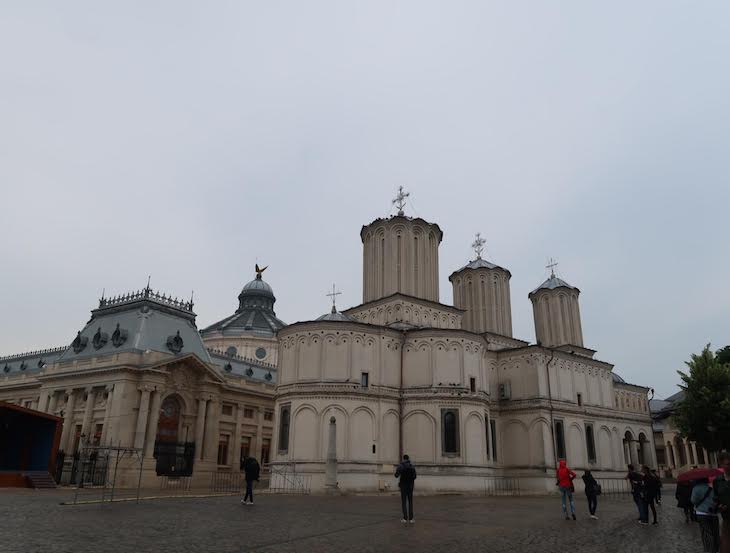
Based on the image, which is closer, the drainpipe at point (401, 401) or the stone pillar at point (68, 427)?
the drainpipe at point (401, 401)

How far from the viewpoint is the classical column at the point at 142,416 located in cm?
4466

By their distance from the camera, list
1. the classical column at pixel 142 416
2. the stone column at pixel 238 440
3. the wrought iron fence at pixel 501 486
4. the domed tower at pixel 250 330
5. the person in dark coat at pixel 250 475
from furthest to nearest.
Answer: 1. the domed tower at pixel 250 330
2. the stone column at pixel 238 440
3. the classical column at pixel 142 416
4. the wrought iron fence at pixel 501 486
5. the person in dark coat at pixel 250 475

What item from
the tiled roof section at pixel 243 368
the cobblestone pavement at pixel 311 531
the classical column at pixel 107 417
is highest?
the tiled roof section at pixel 243 368

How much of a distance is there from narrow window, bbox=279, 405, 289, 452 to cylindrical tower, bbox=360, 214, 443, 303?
1246 cm

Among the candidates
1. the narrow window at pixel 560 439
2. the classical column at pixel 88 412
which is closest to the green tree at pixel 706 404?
the narrow window at pixel 560 439

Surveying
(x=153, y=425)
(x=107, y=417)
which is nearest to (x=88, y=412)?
(x=107, y=417)

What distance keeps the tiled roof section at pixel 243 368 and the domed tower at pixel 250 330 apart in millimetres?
9485

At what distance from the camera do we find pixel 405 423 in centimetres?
3859

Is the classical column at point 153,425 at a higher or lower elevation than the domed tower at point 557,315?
lower

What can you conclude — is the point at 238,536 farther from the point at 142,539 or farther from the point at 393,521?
the point at 393,521

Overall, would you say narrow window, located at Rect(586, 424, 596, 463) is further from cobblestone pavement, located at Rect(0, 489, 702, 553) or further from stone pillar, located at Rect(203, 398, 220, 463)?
stone pillar, located at Rect(203, 398, 220, 463)

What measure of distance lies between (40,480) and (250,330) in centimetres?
4472

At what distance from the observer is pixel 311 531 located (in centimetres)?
1409

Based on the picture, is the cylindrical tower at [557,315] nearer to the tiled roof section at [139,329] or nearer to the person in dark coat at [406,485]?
the tiled roof section at [139,329]
